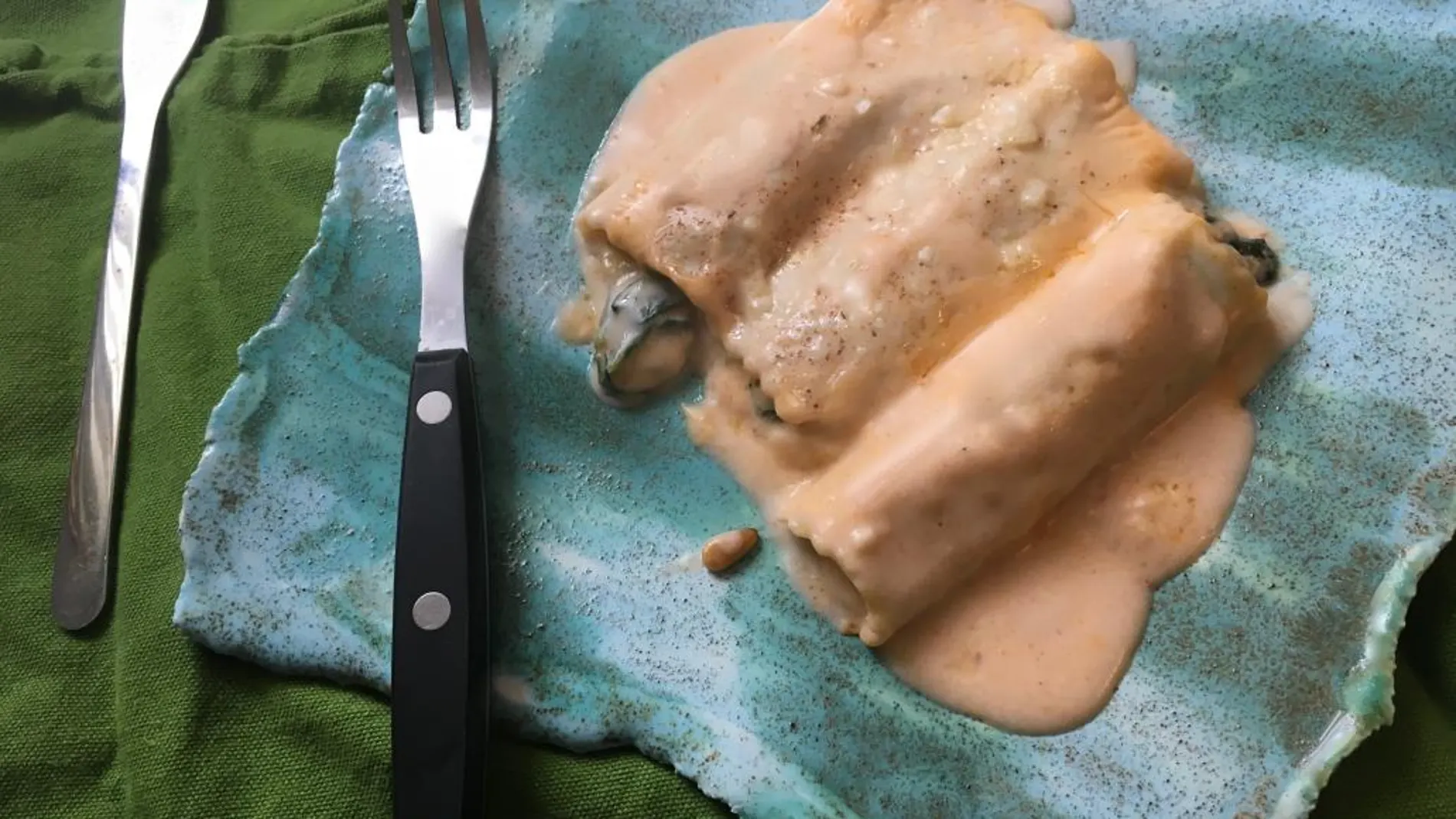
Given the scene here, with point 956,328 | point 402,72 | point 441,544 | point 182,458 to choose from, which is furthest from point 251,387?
point 956,328

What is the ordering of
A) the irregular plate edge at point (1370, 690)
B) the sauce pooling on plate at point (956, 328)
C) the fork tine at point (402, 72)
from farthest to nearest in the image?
the fork tine at point (402, 72), the sauce pooling on plate at point (956, 328), the irregular plate edge at point (1370, 690)

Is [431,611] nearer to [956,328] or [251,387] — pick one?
[251,387]

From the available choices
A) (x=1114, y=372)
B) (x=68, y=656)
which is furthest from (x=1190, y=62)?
(x=68, y=656)

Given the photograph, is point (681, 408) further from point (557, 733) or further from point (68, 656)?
point (68, 656)

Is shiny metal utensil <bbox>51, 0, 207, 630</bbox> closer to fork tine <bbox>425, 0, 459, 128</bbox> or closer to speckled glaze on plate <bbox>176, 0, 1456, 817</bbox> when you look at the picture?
speckled glaze on plate <bbox>176, 0, 1456, 817</bbox>

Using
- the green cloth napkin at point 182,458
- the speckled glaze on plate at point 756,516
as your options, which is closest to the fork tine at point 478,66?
the speckled glaze on plate at point 756,516

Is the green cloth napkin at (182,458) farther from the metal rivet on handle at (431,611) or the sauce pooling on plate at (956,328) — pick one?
the sauce pooling on plate at (956,328)
